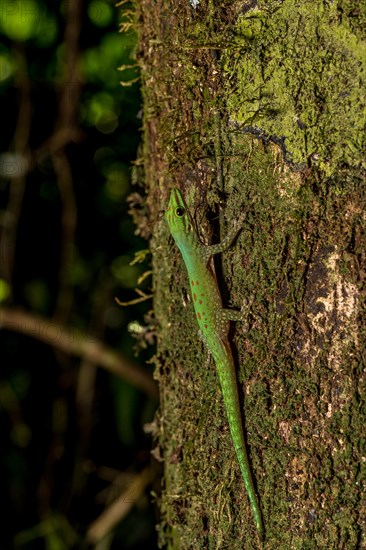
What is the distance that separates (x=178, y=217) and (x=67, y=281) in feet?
13.6

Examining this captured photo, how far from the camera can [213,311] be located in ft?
5.84

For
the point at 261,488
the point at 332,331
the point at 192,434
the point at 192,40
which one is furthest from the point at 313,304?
the point at 192,40

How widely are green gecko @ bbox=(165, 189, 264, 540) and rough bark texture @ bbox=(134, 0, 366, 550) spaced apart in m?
0.03

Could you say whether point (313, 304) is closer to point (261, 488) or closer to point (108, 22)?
point (261, 488)

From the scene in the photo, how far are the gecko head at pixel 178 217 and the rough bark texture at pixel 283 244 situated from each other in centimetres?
4

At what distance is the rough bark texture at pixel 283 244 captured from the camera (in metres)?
1.49

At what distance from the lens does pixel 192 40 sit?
1787 millimetres

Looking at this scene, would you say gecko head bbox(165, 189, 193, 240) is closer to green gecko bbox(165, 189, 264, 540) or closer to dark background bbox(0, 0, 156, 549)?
green gecko bbox(165, 189, 264, 540)

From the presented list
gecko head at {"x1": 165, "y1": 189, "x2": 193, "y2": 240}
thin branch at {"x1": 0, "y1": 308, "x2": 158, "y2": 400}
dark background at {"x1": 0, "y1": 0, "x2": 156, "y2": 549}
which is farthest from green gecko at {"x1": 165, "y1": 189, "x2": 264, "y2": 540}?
dark background at {"x1": 0, "y1": 0, "x2": 156, "y2": 549}

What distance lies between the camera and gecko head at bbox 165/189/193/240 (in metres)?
1.90

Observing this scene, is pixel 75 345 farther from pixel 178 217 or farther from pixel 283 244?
pixel 283 244

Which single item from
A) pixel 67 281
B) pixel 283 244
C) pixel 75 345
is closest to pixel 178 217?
pixel 283 244

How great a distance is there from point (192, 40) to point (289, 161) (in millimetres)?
500

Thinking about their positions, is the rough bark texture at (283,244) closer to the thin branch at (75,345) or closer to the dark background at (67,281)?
the thin branch at (75,345)
